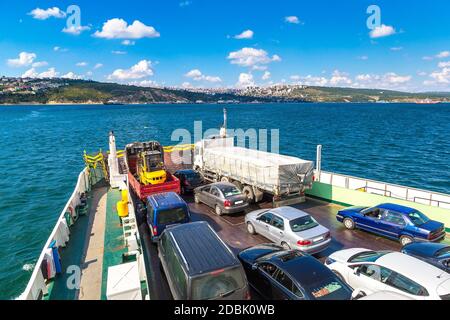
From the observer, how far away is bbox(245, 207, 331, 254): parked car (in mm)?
9867

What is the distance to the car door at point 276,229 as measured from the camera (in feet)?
34.4

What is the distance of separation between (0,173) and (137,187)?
2986 centimetres

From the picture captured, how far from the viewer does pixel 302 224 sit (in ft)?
34.1

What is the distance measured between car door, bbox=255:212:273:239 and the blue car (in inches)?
146

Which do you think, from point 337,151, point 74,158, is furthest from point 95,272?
point 337,151

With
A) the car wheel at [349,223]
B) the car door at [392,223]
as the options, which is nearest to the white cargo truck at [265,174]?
the car wheel at [349,223]

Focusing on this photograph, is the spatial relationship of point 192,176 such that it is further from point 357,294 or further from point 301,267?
point 357,294

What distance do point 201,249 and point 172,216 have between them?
3839 mm

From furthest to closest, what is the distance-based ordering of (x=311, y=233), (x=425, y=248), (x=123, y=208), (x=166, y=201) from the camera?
(x=123, y=208) → (x=166, y=201) → (x=311, y=233) → (x=425, y=248)

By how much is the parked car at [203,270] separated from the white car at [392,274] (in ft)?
10.4

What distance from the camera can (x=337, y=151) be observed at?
165 feet

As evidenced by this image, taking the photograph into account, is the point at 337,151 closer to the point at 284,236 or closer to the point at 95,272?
the point at 284,236

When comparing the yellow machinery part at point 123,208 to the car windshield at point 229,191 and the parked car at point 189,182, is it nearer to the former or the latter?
the car windshield at point 229,191

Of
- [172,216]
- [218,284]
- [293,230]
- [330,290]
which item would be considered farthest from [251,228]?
[218,284]
